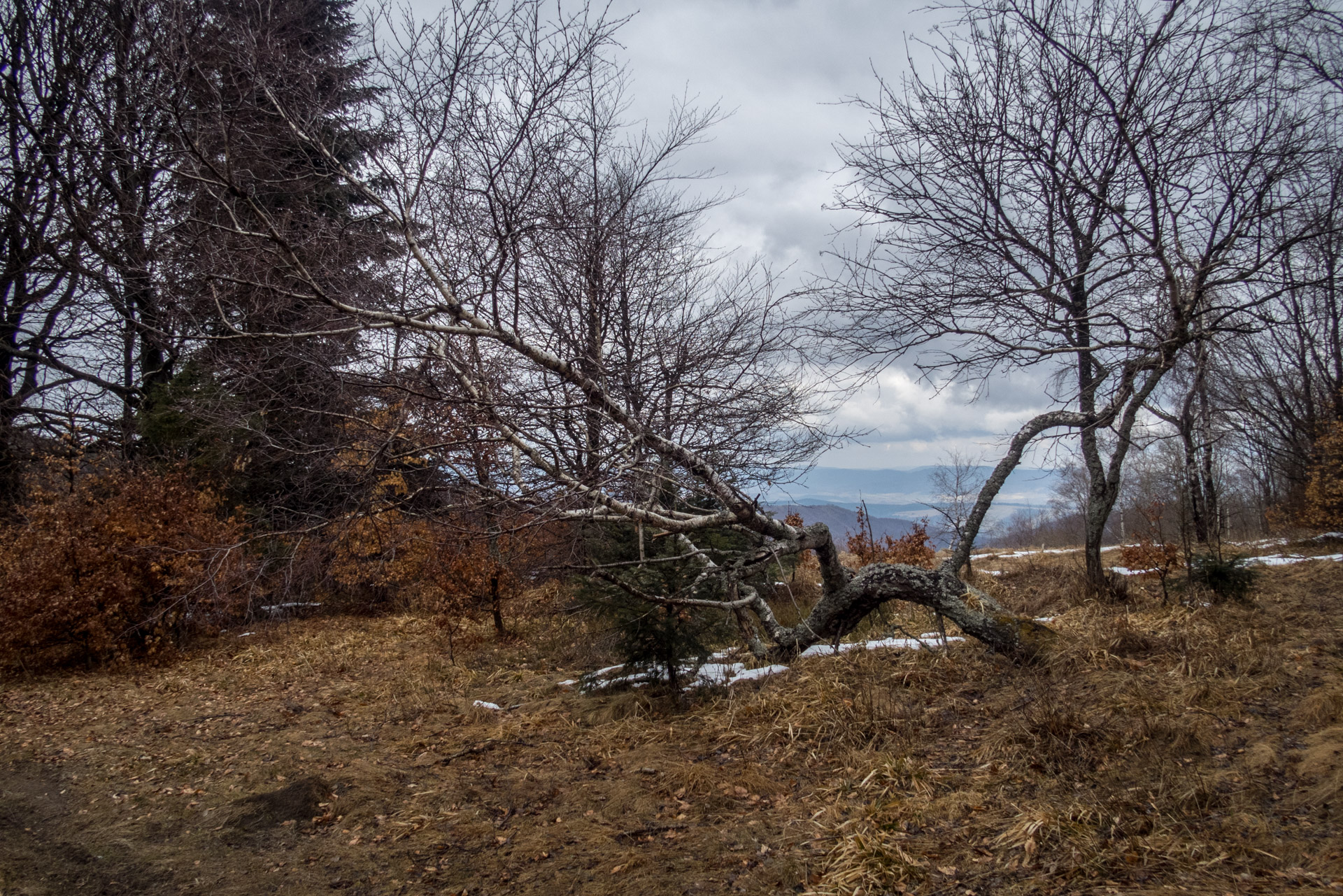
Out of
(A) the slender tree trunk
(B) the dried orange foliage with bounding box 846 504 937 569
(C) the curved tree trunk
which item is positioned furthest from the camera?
(B) the dried orange foliage with bounding box 846 504 937 569

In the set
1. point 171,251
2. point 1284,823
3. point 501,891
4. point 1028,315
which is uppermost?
point 171,251

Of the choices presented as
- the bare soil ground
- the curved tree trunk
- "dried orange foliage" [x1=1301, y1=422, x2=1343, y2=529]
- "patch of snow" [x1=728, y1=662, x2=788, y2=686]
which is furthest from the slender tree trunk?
"dried orange foliage" [x1=1301, y1=422, x2=1343, y2=529]

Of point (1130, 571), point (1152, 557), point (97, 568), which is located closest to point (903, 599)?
point (1152, 557)

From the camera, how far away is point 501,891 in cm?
320

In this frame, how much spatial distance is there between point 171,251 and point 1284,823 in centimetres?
720

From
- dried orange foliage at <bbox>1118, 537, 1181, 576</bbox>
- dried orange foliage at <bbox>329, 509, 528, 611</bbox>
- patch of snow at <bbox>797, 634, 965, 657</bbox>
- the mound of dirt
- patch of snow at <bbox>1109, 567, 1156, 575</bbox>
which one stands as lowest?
the mound of dirt

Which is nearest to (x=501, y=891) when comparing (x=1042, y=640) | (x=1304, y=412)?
(x=1042, y=640)

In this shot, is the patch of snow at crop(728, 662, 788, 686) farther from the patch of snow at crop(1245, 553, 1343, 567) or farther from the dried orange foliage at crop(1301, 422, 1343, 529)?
the dried orange foliage at crop(1301, 422, 1343, 529)

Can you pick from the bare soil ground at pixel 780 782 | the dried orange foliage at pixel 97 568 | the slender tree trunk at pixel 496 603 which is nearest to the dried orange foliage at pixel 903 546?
the bare soil ground at pixel 780 782

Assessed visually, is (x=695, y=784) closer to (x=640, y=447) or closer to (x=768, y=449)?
(x=640, y=447)

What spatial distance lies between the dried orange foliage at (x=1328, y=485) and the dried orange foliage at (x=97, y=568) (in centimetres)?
1789

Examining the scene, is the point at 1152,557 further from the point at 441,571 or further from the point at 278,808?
the point at 278,808

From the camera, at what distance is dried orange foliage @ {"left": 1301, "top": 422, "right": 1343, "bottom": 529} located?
12570mm

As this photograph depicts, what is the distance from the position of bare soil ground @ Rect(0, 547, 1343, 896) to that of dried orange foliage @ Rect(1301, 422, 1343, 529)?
8044mm
